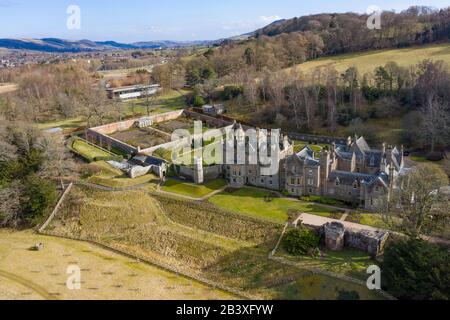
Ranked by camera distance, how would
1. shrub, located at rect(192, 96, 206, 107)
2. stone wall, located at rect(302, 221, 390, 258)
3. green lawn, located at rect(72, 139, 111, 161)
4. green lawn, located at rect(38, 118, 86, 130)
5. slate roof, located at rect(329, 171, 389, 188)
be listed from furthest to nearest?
shrub, located at rect(192, 96, 206, 107) < green lawn, located at rect(38, 118, 86, 130) < green lawn, located at rect(72, 139, 111, 161) < slate roof, located at rect(329, 171, 389, 188) < stone wall, located at rect(302, 221, 390, 258)

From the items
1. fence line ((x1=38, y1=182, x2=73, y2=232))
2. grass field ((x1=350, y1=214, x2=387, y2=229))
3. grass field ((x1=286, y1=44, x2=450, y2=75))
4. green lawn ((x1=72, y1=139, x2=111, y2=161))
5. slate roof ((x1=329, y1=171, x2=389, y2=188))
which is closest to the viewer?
grass field ((x1=350, y1=214, x2=387, y2=229))

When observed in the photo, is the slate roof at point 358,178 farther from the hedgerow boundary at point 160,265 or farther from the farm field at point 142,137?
the farm field at point 142,137

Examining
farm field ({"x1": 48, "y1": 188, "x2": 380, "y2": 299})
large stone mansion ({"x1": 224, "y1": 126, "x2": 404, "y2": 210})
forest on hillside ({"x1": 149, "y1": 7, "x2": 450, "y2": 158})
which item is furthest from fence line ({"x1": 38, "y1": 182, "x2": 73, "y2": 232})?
forest on hillside ({"x1": 149, "y1": 7, "x2": 450, "y2": 158})

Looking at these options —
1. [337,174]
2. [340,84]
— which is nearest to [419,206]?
[337,174]

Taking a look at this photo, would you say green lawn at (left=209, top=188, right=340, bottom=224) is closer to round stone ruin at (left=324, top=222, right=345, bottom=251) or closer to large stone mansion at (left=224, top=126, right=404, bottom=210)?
large stone mansion at (left=224, top=126, right=404, bottom=210)

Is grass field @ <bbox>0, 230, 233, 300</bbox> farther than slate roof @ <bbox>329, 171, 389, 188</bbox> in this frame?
No

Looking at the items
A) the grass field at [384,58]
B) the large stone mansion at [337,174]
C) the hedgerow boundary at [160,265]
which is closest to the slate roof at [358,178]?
the large stone mansion at [337,174]
